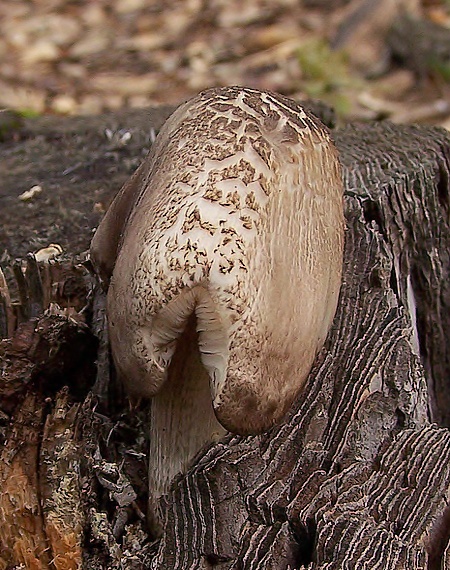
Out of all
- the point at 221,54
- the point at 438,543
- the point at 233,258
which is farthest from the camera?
the point at 221,54

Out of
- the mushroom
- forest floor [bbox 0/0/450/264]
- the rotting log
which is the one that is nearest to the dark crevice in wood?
the rotting log

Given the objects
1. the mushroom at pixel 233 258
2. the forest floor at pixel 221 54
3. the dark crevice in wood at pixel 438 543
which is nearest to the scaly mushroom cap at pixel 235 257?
the mushroom at pixel 233 258

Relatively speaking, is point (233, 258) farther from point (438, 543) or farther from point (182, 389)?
point (438, 543)

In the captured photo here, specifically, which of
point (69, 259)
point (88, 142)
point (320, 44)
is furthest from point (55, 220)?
point (320, 44)

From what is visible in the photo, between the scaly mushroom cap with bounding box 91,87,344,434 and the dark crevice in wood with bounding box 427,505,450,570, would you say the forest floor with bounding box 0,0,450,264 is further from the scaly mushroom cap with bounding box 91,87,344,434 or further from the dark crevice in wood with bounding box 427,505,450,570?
the dark crevice in wood with bounding box 427,505,450,570

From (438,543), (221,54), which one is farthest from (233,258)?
(221,54)

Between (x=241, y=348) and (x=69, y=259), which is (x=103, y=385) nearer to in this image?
(x=69, y=259)

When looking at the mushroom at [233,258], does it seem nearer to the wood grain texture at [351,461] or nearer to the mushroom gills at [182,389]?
the mushroom gills at [182,389]
